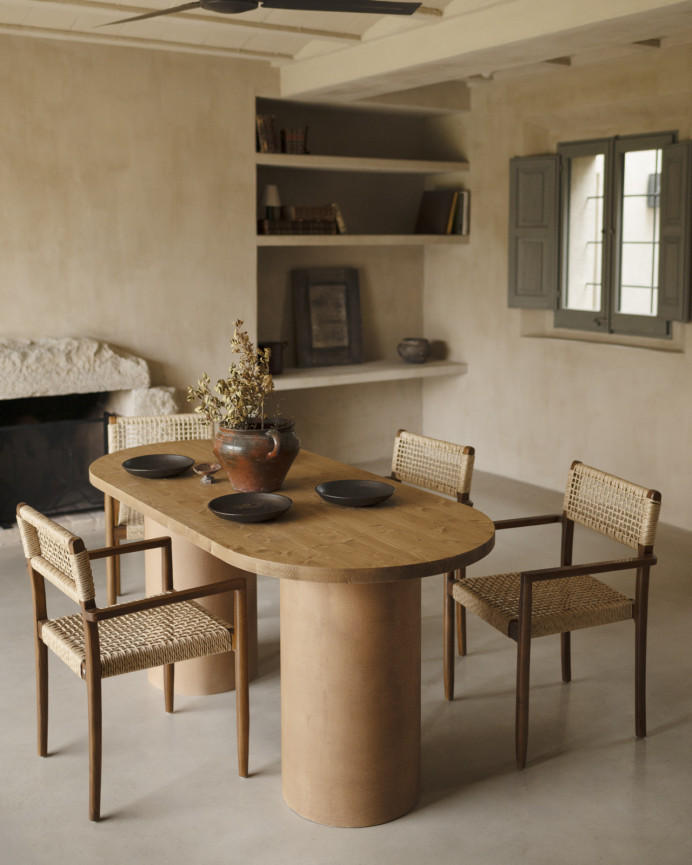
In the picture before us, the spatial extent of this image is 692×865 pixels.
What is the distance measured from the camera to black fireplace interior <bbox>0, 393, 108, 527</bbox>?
5609mm

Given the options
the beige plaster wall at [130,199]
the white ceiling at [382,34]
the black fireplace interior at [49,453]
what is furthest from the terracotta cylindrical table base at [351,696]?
the beige plaster wall at [130,199]

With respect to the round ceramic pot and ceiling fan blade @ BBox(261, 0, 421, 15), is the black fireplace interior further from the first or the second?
ceiling fan blade @ BBox(261, 0, 421, 15)

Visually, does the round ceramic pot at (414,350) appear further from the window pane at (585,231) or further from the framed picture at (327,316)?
the window pane at (585,231)

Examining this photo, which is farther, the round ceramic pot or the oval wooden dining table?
the round ceramic pot

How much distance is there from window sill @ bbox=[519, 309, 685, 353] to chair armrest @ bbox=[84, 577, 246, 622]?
393 cm

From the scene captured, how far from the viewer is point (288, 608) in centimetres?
283

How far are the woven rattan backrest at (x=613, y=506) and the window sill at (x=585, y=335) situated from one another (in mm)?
2679

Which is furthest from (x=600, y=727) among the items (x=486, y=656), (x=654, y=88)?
(x=654, y=88)

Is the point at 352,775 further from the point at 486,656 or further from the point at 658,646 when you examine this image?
the point at 658,646

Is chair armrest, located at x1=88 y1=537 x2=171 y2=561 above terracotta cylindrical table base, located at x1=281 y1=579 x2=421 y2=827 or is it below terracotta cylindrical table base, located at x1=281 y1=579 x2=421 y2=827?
above

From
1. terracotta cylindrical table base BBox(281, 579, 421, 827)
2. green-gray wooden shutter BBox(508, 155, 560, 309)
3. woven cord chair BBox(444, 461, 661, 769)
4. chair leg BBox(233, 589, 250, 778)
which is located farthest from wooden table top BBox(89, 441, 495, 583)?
green-gray wooden shutter BBox(508, 155, 560, 309)

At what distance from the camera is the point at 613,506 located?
136 inches

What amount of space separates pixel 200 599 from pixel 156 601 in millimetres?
729

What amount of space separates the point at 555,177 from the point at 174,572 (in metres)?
Result: 4.29
